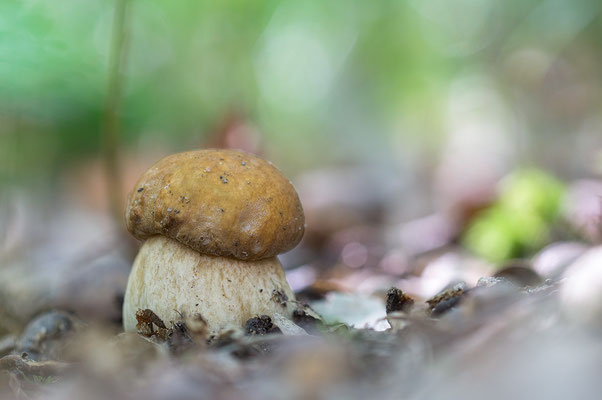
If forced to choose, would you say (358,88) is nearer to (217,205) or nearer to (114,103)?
(114,103)

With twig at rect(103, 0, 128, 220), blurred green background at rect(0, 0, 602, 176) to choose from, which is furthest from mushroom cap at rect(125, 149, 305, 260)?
blurred green background at rect(0, 0, 602, 176)

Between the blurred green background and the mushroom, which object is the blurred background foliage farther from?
the mushroom

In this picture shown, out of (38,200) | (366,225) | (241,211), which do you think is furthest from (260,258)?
(38,200)

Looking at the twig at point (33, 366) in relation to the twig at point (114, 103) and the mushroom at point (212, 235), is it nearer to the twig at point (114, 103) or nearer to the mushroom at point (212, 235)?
the mushroom at point (212, 235)

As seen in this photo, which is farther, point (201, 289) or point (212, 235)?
point (201, 289)

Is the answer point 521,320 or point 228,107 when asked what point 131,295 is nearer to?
point 521,320

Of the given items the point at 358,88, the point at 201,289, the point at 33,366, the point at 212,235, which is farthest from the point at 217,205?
the point at 358,88

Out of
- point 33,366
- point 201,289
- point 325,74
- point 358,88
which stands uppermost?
point 325,74

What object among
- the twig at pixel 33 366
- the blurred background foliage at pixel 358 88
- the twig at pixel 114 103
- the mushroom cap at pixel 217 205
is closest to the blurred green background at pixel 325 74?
the blurred background foliage at pixel 358 88
